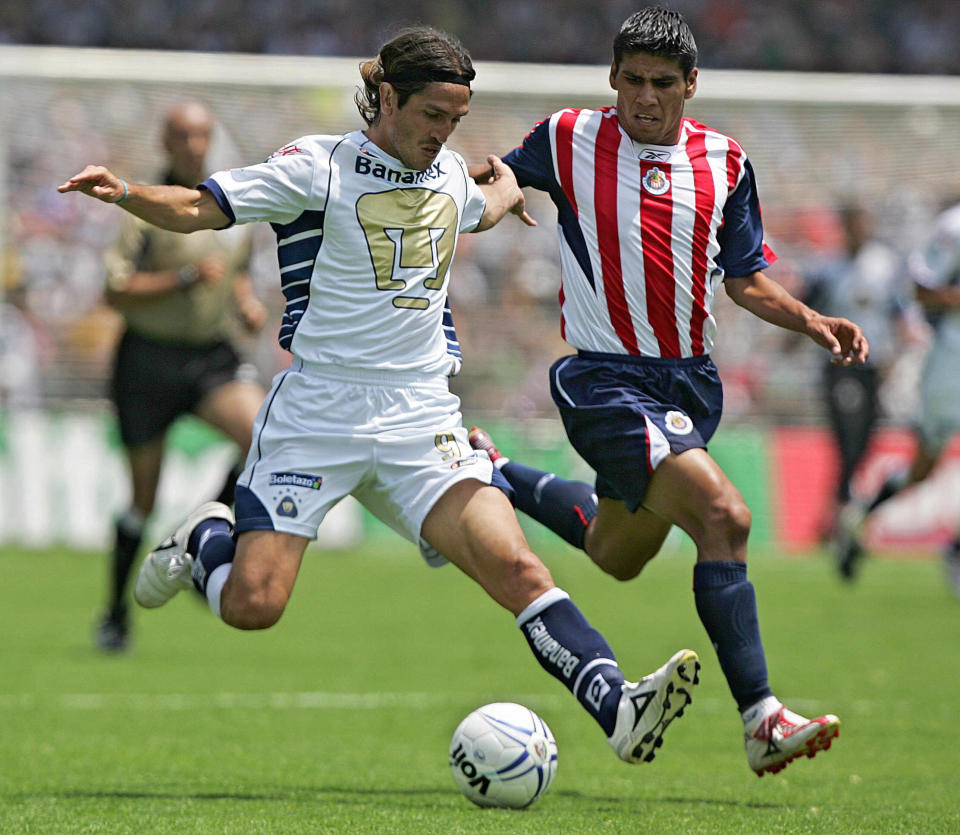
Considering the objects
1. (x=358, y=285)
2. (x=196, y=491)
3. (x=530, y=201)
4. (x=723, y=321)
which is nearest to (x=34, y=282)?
(x=196, y=491)

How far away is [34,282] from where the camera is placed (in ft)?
53.1

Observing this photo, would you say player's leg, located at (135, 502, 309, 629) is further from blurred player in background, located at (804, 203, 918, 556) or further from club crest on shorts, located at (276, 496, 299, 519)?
blurred player in background, located at (804, 203, 918, 556)

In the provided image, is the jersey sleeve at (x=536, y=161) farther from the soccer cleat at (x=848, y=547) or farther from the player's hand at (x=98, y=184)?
the soccer cleat at (x=848, y=547)

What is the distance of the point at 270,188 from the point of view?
16.3 ft

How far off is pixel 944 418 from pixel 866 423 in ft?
11.3

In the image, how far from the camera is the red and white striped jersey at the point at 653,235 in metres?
5.52

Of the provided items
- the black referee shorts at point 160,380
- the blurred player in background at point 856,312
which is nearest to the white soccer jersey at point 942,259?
the blurred player in background at point 856,312

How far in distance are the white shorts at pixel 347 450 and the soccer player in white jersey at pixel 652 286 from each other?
59cm

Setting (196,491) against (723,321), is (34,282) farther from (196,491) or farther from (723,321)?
(723,321)

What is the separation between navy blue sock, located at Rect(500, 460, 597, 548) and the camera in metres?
6.08

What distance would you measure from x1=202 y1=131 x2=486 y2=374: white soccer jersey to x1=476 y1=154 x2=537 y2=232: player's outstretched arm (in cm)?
27

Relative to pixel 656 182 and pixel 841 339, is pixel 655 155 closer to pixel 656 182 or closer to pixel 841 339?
pixel 656 182

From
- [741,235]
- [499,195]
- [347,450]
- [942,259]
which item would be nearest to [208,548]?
[347,450]

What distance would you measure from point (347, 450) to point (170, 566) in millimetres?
985
